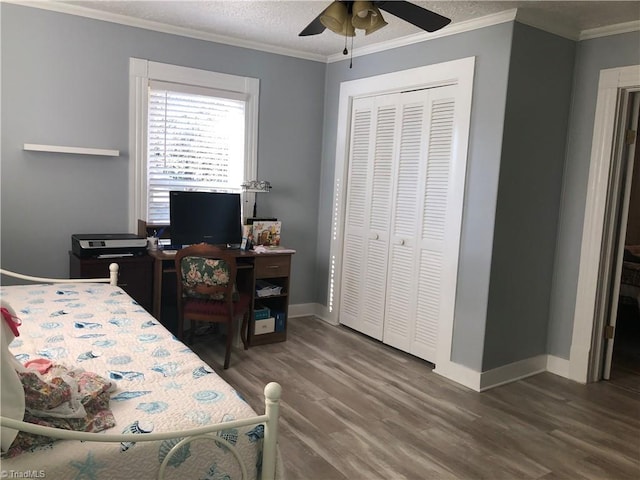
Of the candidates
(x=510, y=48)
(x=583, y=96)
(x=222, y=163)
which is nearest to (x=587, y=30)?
(x=583, y=96)

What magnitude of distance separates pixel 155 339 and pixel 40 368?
0.60 meters

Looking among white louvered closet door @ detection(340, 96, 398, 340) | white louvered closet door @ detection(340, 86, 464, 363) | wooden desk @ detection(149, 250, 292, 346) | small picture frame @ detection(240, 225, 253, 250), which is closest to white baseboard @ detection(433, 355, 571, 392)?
white louvered closet door @ detection(340, 86, 464, 363)

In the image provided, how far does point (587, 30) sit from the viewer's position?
3494mm

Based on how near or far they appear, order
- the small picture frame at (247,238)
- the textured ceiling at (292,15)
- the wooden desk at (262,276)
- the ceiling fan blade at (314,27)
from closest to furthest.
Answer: the ceiling fan blade at (314,27) < the textured ceiling at (292,15) < the wooden desk at (262,276) < the small picture frame at (247,238)

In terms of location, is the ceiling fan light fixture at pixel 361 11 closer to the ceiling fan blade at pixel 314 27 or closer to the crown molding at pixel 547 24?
the ceiling fan blade at pixel 314 27

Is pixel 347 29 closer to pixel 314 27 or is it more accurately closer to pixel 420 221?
pixel 314 27

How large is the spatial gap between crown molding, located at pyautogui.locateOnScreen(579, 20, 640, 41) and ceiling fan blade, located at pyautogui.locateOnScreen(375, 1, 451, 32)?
1706 mm

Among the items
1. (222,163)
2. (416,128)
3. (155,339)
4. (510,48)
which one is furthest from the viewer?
(222,163)

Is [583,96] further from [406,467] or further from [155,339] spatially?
[155,339]

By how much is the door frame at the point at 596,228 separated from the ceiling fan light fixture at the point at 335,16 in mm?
2143

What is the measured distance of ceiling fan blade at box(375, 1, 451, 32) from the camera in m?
2.18

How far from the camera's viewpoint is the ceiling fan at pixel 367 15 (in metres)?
2.17

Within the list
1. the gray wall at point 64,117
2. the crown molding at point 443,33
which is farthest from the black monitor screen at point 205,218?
the crown molding at point 443,33

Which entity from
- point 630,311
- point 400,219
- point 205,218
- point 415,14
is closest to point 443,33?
point 400,219
